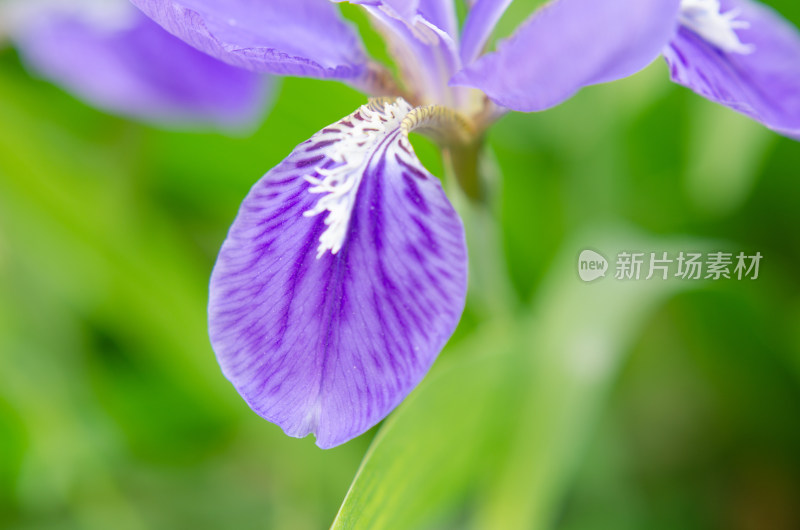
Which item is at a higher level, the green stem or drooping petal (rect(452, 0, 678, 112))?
drooping petal (rect(452, 0, 678, 112))

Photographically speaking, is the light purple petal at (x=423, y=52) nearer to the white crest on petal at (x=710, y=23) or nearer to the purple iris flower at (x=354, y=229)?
the purple iris flower at (x=354, y=229)

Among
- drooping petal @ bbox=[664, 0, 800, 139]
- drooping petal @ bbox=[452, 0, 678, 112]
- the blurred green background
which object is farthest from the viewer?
the blurred green background

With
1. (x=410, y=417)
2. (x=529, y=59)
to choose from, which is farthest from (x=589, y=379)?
(x=529, y=59)

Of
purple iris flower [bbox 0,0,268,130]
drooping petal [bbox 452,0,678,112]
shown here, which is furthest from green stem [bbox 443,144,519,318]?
purple iris flower [bbox 0,0,268,130]

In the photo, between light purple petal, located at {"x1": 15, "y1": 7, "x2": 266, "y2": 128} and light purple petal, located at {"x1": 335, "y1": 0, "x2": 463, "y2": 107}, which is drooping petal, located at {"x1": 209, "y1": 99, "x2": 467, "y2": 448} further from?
light purple petal, located at {"x1": 15, "y1": 7, "x2": 266, "y2": 128}

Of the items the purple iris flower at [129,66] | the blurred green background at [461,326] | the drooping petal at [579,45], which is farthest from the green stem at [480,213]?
the purple iris flower at [129,66]

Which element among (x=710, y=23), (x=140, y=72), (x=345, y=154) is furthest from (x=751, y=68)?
(x=140, y=72)
